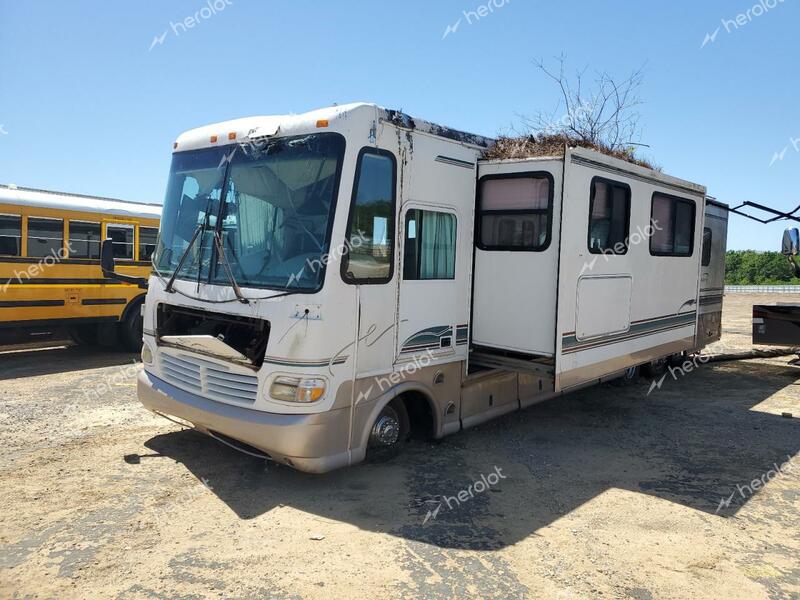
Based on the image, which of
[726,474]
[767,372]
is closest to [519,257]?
[726,474]

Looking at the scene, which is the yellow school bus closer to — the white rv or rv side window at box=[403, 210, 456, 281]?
the white rv

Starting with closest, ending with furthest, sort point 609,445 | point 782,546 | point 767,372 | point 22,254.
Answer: point 782,546, point 609,445, point 22,254, point 767,372

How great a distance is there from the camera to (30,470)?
207 inches

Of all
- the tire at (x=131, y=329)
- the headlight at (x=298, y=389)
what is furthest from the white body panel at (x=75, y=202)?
the headlight at (x=298, y=389)

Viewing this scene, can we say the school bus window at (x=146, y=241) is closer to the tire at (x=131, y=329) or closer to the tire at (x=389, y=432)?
the tire at (x=131, y=329)

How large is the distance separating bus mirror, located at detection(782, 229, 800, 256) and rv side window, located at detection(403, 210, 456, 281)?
684 centimetres

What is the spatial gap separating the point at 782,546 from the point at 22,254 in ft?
32.3

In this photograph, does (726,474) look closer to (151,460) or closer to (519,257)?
(519,257)

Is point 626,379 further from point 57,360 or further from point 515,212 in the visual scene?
point 57,360

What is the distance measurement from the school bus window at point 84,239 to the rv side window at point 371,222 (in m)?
6.96

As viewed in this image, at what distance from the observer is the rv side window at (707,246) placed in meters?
9.69

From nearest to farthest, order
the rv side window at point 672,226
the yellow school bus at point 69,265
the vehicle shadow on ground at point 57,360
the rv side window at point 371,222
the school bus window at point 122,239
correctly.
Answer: the rv side window at point 371,222
the rv side window at point 672,226
the vehicle shadow on ground at point 57,360
the yellow school bus at point 69,265
the school bus window at point 122,239

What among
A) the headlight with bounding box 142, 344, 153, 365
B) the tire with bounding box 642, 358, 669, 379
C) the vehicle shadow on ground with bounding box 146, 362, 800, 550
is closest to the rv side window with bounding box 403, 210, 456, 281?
the vehicle shadow on ground with bounding box 146, 362, 800, 550

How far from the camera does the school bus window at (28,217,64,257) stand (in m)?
9.35
